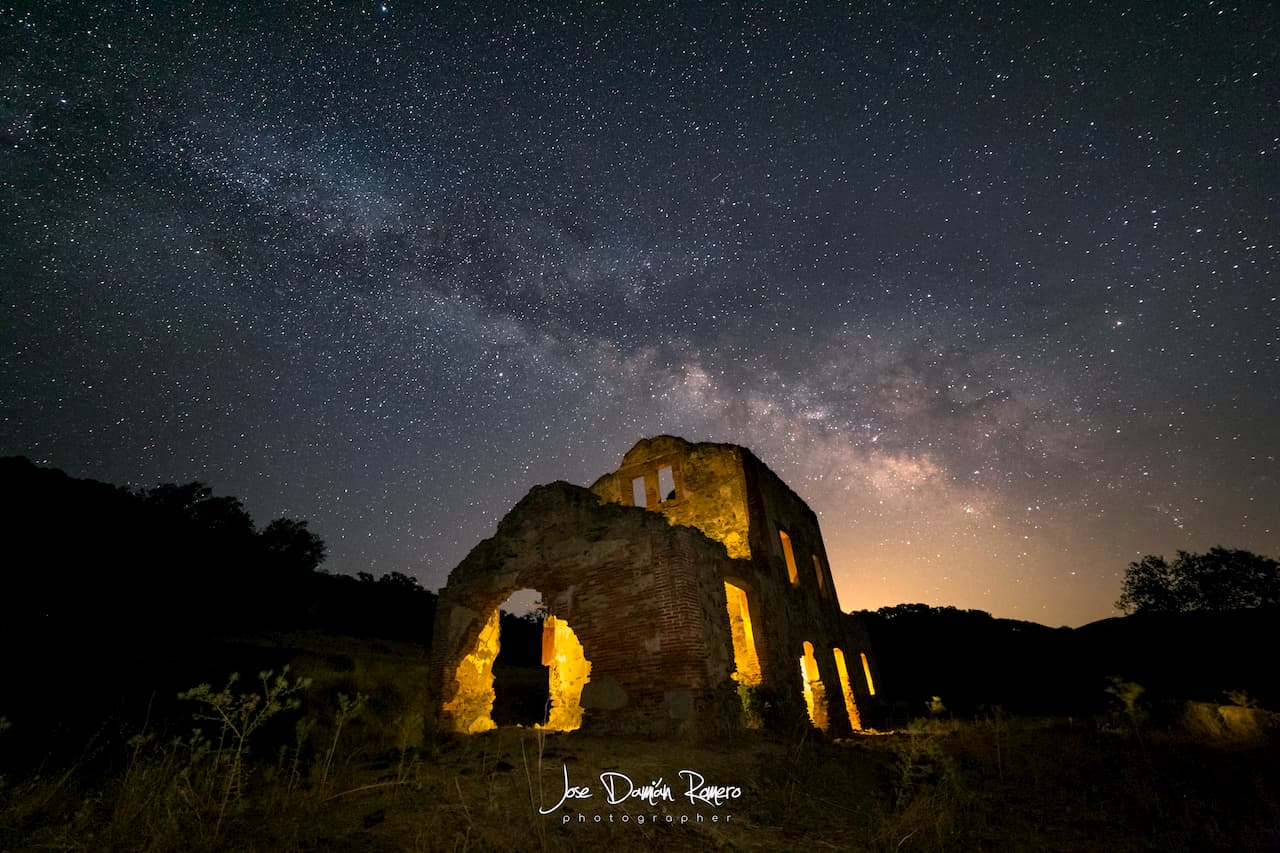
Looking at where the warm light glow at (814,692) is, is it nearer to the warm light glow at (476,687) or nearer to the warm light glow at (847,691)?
the warm light glow at (847,691)

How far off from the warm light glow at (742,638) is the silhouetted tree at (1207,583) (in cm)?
4305

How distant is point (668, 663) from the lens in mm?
9172

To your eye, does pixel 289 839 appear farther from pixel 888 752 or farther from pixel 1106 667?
pixel 1106 667

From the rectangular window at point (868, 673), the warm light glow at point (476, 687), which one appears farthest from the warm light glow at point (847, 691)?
the warm light glow at point (476, 687)

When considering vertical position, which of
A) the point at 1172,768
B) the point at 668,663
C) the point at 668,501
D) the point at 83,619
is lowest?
the point at 1172,768

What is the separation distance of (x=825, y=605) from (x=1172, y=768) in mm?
10893

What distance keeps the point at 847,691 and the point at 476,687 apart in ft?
40.3

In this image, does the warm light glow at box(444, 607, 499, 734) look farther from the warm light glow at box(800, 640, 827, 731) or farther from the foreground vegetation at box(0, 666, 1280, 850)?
the warm light glow at box(800, 640, 827, 731)

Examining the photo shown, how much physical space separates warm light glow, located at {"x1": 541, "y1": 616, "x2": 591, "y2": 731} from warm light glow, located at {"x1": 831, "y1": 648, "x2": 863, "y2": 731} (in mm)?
8311

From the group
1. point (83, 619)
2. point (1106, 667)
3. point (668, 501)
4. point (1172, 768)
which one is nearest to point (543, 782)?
point (1172, 768)

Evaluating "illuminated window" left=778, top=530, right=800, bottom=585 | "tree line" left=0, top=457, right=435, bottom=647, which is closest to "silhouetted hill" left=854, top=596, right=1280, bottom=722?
"illuminated window" left=778, top=530, right=800, bottom=585

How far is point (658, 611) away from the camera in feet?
31.3

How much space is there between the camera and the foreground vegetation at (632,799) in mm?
4484

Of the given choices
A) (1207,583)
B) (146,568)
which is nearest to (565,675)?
(146,568)
